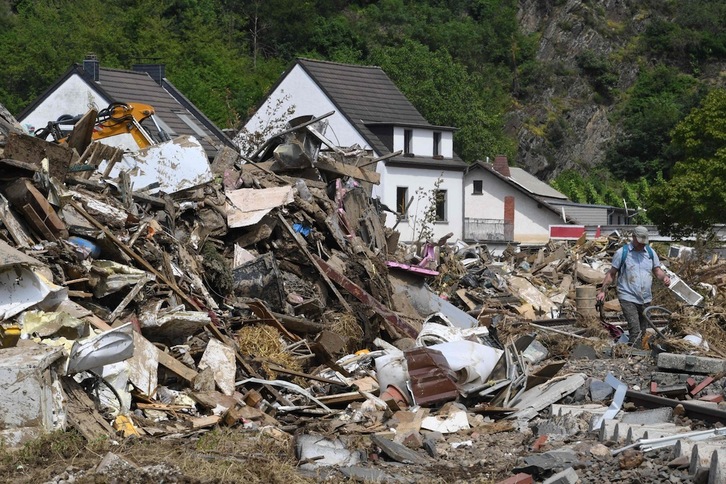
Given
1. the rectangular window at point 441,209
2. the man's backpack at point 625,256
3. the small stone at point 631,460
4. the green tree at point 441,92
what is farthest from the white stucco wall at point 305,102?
the small stone at point 631,460

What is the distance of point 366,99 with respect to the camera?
154ft

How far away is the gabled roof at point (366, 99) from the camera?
4463 centimetres

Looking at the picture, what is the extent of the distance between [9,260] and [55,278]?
43.0 inches

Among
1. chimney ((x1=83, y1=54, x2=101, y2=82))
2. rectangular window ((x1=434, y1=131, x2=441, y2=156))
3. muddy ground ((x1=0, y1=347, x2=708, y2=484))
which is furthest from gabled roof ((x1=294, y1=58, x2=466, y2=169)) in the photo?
muddy ground ((x1=0, y1=347, x2=708, y2=484))

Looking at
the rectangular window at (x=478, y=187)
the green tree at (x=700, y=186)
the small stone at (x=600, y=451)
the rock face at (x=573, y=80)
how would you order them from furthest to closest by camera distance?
the rock face at (x=573, y=80) → the rectangular window at (x=478, y=187) → the green tree at (x=700, y=186) → the small stone at (x=600, y=451)

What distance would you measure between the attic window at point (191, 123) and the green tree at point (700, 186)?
2236 cm

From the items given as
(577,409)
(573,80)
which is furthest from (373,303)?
(573,80)

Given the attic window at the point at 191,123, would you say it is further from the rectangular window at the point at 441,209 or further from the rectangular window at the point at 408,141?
the rectangular window at the point at 441,209

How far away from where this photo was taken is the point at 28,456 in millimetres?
7770

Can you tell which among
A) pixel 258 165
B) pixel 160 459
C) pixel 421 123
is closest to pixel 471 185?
pixel 421 123

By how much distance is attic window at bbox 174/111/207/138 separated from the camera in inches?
1254

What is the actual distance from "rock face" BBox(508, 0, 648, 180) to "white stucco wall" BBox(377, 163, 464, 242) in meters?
39.9

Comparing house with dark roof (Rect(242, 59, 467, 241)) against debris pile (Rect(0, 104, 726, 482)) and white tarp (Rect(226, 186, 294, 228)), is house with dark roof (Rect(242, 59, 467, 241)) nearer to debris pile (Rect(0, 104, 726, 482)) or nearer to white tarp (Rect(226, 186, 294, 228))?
debris pile (Rect(0, 104, 726, 482))

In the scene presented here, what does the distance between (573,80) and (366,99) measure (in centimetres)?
5052
